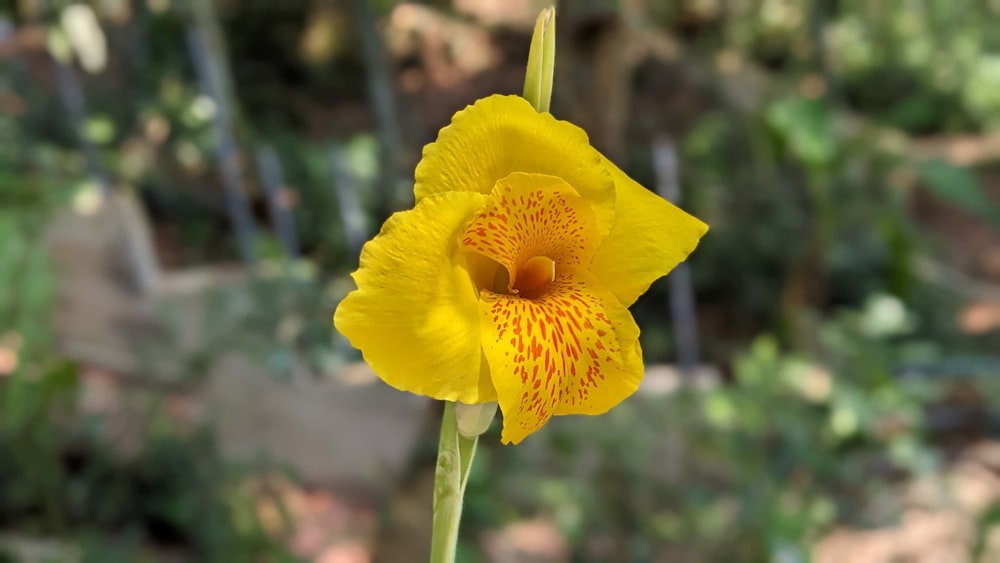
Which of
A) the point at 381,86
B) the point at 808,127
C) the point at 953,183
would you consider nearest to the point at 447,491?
the point at 808,127

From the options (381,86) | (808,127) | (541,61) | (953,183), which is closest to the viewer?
(541,61)

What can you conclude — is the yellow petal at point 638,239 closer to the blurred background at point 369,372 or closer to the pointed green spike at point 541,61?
the pointed green spike at point 541,61

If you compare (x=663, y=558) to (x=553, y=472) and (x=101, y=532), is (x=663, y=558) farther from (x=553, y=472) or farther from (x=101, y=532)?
(x=101, y=532)

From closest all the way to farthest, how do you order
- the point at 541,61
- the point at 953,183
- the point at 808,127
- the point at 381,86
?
1. the point at 541,61
2. the point at 808,127
3. the point at 953,183
4. the point at 381,86

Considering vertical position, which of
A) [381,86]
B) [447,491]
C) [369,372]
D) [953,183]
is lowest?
[447,491]

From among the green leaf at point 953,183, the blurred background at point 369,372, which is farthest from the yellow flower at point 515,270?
the green leaf at point 953,183

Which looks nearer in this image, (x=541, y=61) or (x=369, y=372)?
(x=541, y=61)

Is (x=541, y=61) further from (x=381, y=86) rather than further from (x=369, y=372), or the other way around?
(x=381, y=86)

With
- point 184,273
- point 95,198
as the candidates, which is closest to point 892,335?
point 184,273
